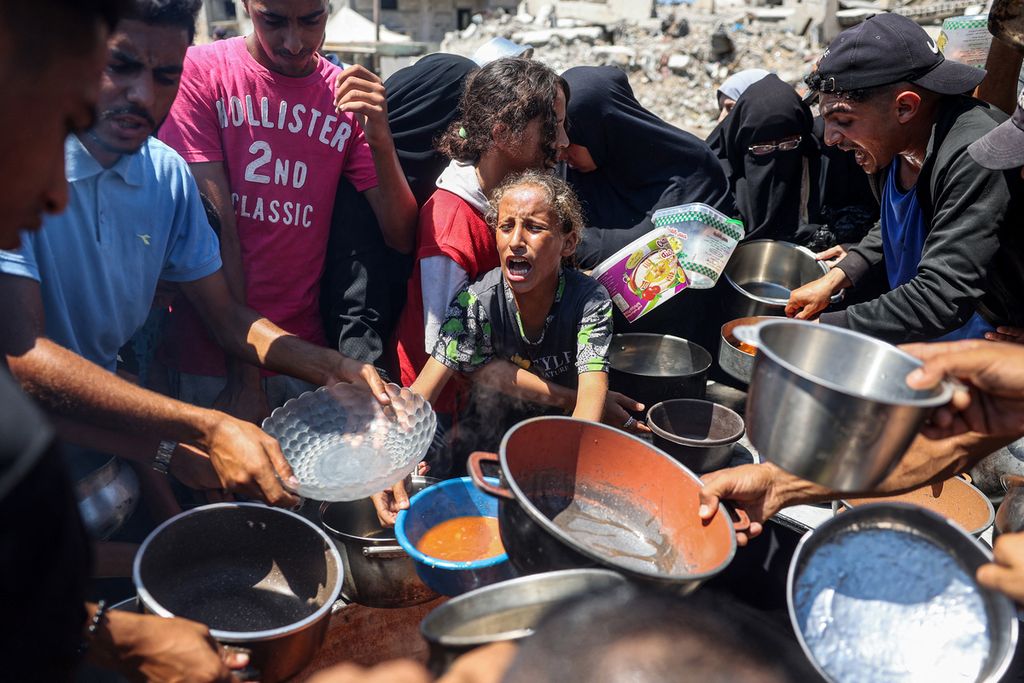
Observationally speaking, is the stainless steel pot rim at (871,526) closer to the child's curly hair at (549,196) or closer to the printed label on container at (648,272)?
the child's curly hair at (549,196)

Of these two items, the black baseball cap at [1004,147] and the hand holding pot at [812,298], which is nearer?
the black baseball cap at [1004,147]

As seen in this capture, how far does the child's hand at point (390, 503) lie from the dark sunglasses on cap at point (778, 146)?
3.84 metres

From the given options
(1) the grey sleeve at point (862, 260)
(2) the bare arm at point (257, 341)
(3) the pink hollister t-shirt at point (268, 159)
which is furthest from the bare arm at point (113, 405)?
(1) the grey sleeve at point (862, 260)

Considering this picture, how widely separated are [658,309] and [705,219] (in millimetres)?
684

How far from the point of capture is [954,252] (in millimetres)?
2703

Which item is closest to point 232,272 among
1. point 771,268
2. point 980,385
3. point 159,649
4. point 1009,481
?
point 159,649

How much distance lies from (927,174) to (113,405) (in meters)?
3.13

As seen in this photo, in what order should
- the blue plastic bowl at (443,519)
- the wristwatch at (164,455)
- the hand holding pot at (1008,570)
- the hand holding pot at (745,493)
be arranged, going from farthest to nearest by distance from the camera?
the wristwatch at (164,455) < the blue plastic bowl at (443,519) < the hand holding pot at (745,493) < the hand holding pot at (1008,570)

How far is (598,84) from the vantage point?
416cm

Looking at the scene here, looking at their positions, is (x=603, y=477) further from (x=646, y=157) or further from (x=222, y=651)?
(x=646, y=157)

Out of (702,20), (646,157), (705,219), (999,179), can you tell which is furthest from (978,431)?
(702,20)

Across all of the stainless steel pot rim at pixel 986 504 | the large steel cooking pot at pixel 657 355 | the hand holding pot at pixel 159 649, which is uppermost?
the hand holding pot at pixel 159 649

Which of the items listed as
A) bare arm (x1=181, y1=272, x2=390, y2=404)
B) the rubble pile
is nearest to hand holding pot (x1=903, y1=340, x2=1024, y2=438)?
bare arm (x1=181, y1=272, x2=390, y2=404)

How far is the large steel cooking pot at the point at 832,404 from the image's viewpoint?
1.25 metres
